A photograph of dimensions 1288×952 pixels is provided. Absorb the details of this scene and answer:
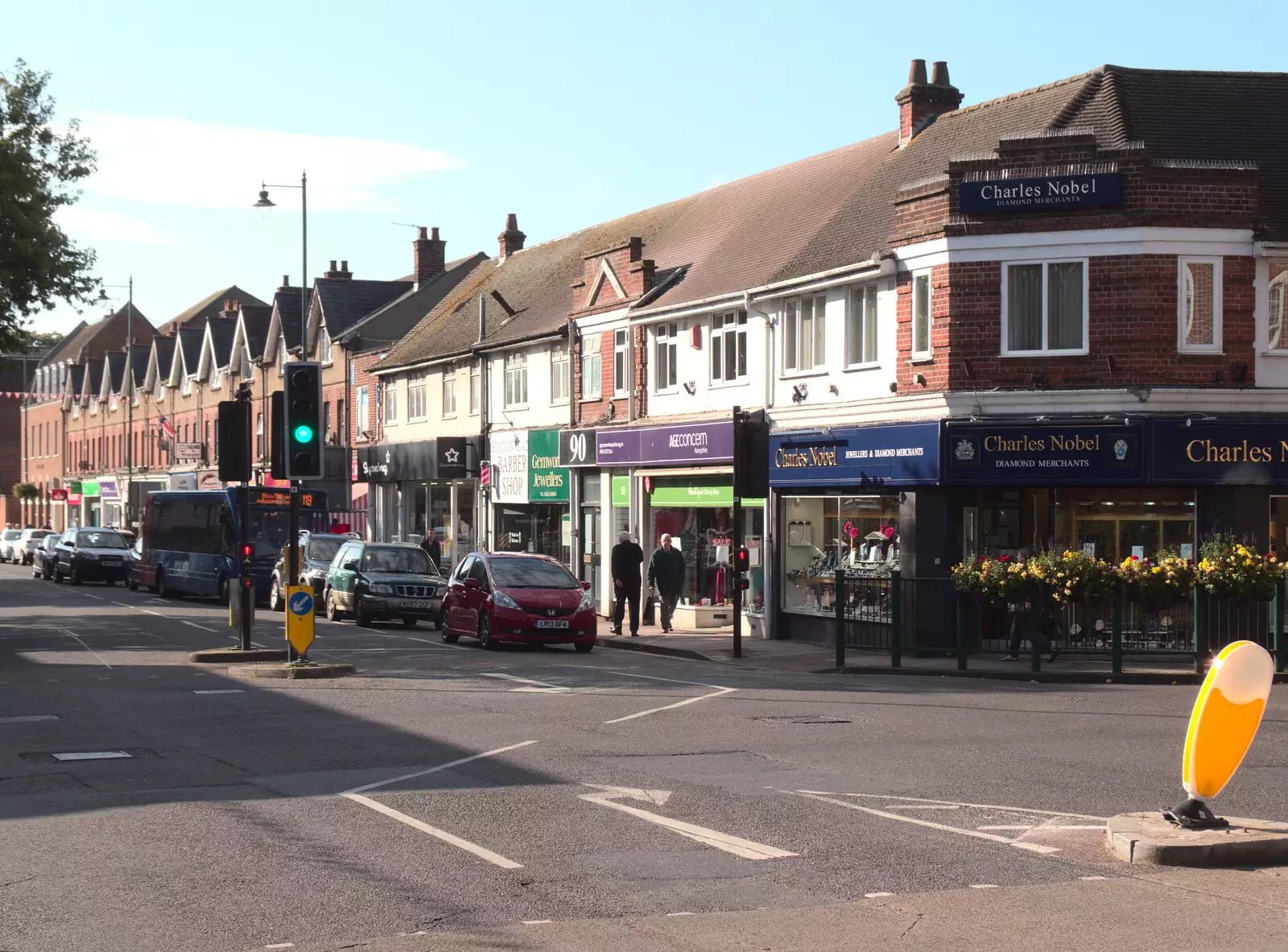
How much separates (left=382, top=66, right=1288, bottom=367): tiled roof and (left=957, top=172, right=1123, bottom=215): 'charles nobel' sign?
649 mm

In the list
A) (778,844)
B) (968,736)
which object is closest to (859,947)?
(778,844)

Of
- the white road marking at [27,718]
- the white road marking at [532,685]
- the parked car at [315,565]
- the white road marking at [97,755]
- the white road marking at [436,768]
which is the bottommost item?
the white road marking at [532,685]

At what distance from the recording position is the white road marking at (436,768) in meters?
11.5

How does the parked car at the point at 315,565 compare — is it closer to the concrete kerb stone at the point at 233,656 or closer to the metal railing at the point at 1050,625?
the concrete kerb stone at the point at 233,656

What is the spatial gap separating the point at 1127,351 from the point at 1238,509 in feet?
9.39

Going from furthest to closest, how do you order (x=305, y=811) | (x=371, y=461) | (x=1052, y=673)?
(x=371, y=461) < (x=1052, y=673) < (x=305, y=811)

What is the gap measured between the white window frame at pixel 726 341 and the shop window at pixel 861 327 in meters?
3.62

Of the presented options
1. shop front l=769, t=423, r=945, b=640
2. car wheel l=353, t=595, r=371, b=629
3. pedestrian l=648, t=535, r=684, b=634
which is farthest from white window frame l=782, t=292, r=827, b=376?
car wheel l=353, t=595, r=371, b=629

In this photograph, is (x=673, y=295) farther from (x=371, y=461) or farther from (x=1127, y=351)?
(x=371, y=461)

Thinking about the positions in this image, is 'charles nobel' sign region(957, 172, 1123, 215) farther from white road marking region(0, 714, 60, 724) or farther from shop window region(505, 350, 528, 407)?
shop window region(505, 350, 528, 407)

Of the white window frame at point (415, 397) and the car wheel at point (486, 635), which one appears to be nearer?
the car wheel at point (486, 635)

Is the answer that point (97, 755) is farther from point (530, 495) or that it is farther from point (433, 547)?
point (433, 547)

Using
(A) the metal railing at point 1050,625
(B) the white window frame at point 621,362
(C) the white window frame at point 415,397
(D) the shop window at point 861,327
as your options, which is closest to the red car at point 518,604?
(A) the metal railing at point 1050,625

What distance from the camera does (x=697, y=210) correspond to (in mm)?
39469
